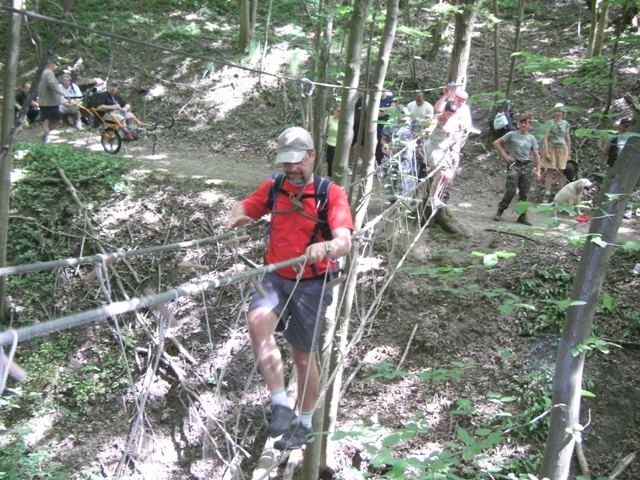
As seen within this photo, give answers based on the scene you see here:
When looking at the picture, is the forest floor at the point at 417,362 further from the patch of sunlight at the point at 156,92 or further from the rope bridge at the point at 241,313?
the patch of sunlight at the point at 156,92

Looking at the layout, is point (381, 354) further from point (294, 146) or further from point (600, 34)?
point (600, 34)

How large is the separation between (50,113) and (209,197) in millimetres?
3601

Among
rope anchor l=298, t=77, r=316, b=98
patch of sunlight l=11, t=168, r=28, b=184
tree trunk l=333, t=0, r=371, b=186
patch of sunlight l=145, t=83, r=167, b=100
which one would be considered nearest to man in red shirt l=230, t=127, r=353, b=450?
rope anchor l=298, t=77, r=316, b=98

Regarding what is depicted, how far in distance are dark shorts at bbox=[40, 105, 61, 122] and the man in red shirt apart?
7.53 m

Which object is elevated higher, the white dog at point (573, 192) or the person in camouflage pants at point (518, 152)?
the person in camouflage pants at point (518, 152)

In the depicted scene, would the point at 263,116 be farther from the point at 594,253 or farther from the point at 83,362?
the point at 594,253

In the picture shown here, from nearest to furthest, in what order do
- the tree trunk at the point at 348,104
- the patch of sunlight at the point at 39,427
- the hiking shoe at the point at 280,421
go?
the hiking shoe at the point at 280,421, the tree trunk at the point at 348,104, the patch of sunlight at the point at 39,427

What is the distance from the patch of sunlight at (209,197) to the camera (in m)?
7.64

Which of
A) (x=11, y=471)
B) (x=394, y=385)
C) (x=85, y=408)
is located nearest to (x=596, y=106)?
(x=394, y=385)

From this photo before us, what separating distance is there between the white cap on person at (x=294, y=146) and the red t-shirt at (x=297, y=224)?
18 cm

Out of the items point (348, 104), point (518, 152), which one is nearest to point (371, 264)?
point (518, 152)

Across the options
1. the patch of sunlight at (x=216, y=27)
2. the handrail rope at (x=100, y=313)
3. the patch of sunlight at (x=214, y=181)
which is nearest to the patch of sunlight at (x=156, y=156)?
the patch of sunlight at (x=214, y=181)

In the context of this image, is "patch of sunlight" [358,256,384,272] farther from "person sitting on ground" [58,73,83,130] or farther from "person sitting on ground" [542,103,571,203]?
"person sitting on ground" [58,73,83,130]

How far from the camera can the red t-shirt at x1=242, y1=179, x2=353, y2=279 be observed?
2814mm
